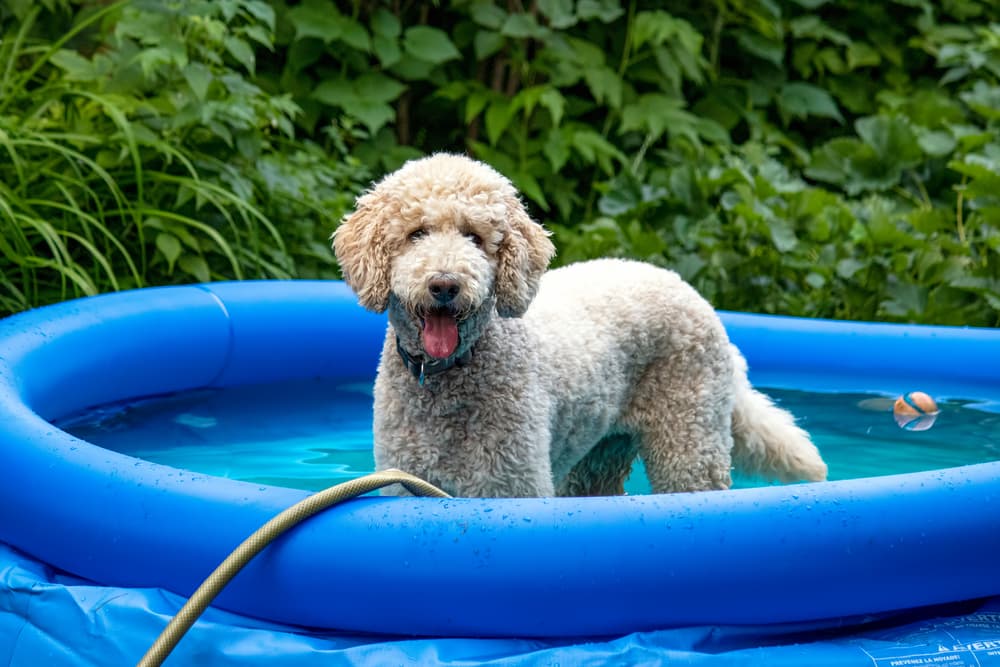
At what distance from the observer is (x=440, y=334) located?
251 centimetres


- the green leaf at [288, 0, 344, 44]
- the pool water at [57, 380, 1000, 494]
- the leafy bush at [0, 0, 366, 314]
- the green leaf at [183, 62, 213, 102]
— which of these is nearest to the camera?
the pool water at [57, 380, 1000, 494]

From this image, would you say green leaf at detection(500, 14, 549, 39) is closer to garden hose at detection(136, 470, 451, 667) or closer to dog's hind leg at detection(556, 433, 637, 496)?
dog's hind leg at detection(556, 433, 637, 496)

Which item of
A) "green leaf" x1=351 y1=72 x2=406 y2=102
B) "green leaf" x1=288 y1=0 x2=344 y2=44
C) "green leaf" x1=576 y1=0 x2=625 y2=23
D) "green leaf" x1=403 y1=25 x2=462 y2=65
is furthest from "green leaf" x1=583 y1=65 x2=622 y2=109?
"green leaf" x1=288 y1=0 x2=344 y2=44

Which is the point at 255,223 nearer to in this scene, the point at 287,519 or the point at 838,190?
the point at 287,519

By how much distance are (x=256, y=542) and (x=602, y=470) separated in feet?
4.50

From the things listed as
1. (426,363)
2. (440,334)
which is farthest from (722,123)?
(440,334)

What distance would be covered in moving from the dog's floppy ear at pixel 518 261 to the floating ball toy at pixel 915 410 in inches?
82.4

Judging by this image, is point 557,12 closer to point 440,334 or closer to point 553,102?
point 553,102

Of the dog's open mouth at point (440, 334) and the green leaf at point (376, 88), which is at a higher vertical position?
the green leaf at point (376, 88)

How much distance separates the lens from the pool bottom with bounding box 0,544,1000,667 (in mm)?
2324

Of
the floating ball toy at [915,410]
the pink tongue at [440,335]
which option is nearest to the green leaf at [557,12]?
the floating ball toy at [915,410]

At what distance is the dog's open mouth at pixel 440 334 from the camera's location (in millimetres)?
2510

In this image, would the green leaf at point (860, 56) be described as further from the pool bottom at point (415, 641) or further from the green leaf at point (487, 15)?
the pool bottom at point (415, 641)

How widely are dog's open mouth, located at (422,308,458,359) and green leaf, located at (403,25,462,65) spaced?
396cm
